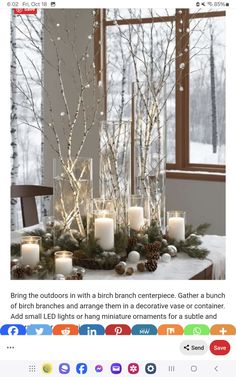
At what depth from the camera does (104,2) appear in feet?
3.67

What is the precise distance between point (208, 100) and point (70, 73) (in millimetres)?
887

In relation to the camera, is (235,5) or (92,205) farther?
(92,205)

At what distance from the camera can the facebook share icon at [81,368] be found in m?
1.05

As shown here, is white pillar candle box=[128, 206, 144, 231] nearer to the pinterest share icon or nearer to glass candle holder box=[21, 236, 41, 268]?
glass candle holder box=[21, 236, 41, 268]

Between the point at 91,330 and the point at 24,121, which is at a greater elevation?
the point at 24,121

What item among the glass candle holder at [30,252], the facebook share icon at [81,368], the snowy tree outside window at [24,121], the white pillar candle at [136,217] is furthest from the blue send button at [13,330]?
the snowy tree outside window at [24,121]

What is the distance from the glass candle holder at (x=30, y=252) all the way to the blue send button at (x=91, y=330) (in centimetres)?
45

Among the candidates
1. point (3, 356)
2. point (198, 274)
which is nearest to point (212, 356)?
point (3, 356)

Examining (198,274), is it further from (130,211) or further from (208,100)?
(208,100)

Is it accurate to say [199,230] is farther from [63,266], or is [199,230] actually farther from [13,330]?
[13,330]

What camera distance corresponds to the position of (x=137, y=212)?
5.95 feet

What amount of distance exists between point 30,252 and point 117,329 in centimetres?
51

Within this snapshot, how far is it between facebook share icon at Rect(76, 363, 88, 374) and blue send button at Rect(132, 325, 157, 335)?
0.09 meters

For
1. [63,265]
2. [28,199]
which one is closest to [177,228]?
[63,265]
